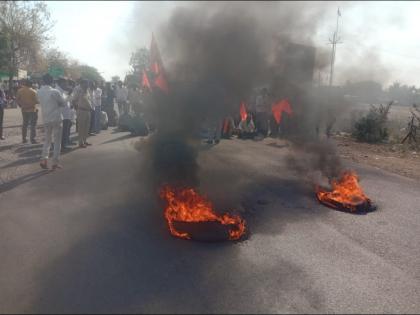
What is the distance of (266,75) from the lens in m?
8.68

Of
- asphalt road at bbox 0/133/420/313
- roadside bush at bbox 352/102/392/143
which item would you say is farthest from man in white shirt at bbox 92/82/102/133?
roadside bush at bbox 352/102/392/143

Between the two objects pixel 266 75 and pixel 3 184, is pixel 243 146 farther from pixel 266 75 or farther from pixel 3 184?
pixel 3 184

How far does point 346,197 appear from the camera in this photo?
6.52m

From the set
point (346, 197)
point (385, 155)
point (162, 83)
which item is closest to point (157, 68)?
point (162, 83)

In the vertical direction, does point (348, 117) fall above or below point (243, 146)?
above

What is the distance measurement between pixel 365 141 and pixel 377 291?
13.0m

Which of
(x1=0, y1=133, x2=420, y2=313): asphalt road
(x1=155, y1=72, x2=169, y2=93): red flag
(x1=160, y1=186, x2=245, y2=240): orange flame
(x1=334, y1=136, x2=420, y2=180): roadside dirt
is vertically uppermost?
(x1=155, y1=72, x2=169, y2=93): red flag

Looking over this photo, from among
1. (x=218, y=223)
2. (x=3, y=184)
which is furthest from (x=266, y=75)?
(x=3, y=184)

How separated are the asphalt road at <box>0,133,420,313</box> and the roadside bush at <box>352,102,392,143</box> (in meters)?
8.85

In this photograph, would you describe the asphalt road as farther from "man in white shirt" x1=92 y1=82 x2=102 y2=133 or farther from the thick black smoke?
"man in white shirt" x1=92 y1=82 x2=102 y2=133

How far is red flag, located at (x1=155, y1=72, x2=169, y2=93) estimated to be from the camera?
7830mm

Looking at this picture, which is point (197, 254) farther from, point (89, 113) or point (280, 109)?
point (280, 109)

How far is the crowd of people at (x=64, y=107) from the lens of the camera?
762 cm

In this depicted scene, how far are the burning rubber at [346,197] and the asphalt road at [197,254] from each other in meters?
0.18
